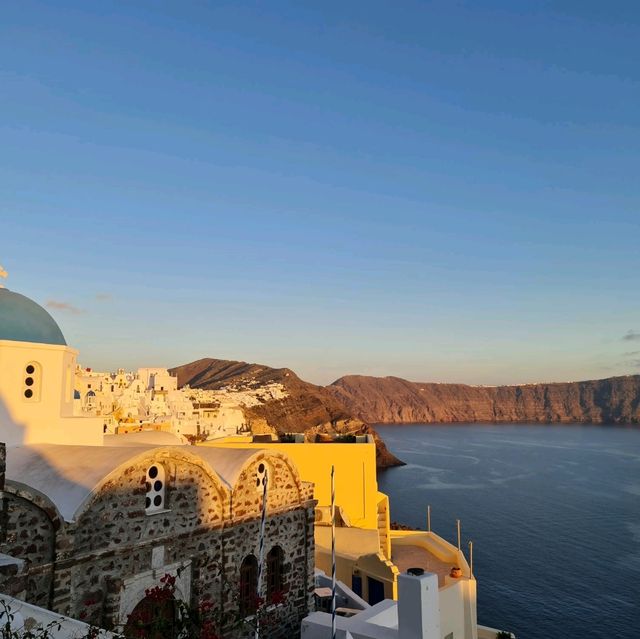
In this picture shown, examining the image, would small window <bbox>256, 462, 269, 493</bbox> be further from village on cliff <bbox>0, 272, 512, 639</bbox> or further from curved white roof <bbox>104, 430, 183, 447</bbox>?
curved white roof <bbox>104, 430, 183, 447</bbox>

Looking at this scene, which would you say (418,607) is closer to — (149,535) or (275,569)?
(275,569)

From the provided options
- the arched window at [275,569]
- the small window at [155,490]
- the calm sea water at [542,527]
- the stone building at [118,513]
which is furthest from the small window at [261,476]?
the calm sea water at [542,527]

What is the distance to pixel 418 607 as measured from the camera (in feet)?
33.8

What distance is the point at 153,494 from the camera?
36.8 ft

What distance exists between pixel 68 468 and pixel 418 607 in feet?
23.7

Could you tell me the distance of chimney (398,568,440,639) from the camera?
33.6 feet

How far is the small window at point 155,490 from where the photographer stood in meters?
11.1

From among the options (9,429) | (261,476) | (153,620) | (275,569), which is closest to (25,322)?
(9,429)

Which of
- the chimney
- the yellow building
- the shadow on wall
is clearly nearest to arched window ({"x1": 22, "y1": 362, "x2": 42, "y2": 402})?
the shadow on wall

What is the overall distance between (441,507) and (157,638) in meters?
63.2

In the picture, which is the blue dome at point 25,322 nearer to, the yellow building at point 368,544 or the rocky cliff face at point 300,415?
the yellow building at point 368,544

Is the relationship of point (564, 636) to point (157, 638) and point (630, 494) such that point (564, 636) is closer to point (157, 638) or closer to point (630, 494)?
point (157, 638)

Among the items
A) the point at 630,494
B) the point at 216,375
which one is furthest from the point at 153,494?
the point at 216,375

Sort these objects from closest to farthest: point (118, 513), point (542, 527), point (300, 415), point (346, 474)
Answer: point (118, 513) → point (346, 474) → point (542, 527) → point (300, 415)
